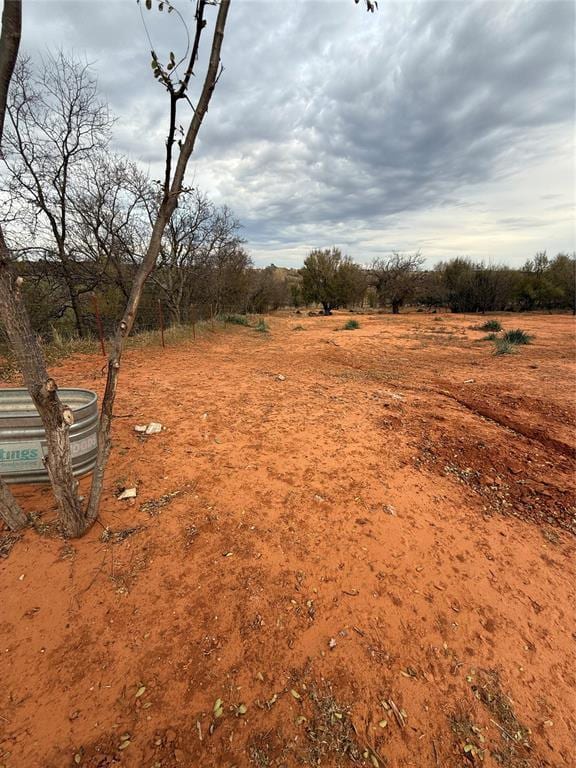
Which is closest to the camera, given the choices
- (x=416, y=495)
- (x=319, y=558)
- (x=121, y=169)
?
(x=319, y=558)

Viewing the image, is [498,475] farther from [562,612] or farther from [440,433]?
[562,612]

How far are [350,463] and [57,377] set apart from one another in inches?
230

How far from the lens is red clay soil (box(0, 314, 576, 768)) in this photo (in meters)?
1.34

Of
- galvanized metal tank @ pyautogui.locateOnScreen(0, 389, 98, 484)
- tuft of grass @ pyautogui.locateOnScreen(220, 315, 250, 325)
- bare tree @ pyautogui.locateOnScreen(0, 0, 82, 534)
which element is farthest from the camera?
tuft of grass @ pyautogui.locateOnScreen(220, 315, 250, 325)

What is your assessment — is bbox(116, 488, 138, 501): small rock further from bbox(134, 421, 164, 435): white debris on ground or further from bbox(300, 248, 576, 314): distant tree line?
bbox(300, 248, 576, 314): distant tree line

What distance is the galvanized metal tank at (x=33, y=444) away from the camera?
233cm

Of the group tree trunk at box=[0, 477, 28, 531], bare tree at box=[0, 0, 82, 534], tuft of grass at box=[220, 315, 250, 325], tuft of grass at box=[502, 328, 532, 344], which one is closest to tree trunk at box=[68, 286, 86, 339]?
tuft of grass at box=[220, 315, 250, 325]

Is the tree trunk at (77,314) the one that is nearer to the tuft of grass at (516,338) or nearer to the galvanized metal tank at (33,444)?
the galvanized metal tank at (33,444)

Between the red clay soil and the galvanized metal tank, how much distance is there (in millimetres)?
229

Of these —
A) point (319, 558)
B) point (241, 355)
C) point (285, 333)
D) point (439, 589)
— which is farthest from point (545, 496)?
point (285, 333)

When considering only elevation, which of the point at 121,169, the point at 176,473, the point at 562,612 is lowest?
the point at 562,612

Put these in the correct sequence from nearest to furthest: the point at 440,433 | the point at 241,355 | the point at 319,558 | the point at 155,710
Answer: the point at 155,710
the point at 319,558
the point at 440,433
the point at 241,355

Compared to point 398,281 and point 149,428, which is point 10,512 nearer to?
point 149,428

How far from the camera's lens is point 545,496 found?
9.76ft
